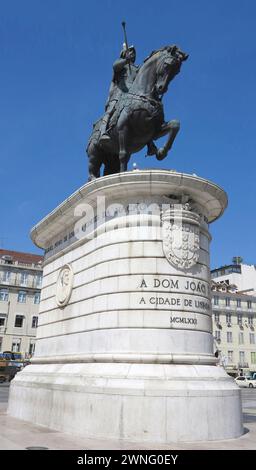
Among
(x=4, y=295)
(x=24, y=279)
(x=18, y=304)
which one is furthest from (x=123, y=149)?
(x=24, y=279)

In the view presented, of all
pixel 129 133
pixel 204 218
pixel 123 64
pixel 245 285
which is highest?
pixel 245 285

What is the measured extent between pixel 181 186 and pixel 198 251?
6.18 feet

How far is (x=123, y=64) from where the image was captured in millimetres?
15211

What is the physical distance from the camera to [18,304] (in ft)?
228

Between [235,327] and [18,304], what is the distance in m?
37.2

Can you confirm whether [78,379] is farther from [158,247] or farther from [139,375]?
[158,247]

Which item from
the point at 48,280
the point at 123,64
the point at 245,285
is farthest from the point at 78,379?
the point at 245,285

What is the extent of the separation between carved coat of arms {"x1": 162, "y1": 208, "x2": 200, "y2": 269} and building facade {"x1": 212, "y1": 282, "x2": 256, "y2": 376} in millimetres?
65474

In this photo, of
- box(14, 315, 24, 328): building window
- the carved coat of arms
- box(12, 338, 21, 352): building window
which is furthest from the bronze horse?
box(14, 315, 24, 328): building window

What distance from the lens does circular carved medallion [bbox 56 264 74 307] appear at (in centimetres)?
1455

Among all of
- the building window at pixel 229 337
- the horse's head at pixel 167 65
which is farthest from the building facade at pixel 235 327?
the horse's head at pixel 167 65

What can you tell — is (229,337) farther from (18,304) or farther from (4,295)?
(4,295)

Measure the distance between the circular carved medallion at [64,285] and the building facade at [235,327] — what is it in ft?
208

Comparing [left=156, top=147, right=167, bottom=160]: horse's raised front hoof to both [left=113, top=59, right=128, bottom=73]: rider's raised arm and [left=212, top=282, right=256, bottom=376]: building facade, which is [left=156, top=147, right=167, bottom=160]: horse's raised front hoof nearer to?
[left=113, top=59, right=128, bottom=73]: rider's raised arm
